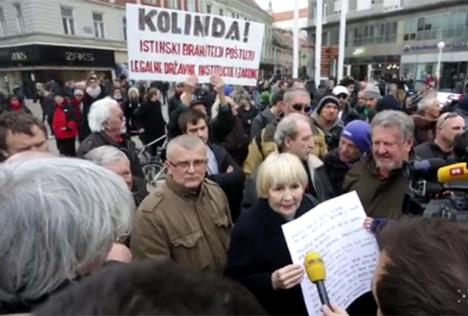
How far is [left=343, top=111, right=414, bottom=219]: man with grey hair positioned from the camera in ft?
7.07

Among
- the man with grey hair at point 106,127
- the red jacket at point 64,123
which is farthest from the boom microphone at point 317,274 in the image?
the red jacket at point 64,123

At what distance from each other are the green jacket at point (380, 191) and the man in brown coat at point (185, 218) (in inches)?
31.6

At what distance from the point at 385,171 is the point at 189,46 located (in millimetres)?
3014

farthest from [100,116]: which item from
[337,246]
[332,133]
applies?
[337,246]

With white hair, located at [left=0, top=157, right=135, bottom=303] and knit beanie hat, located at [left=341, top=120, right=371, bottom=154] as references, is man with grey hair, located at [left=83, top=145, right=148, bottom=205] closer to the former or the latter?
white hair, located at [left=0, top=157, right=135, bottom=303]

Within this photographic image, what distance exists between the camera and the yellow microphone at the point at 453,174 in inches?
60.8

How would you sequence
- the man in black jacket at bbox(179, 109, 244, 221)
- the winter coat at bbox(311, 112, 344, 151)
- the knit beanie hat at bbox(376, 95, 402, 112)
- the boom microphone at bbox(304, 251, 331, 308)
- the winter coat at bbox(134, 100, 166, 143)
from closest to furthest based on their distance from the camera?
the boom microphone at bbox(304, 251, 331, 308) → the man in black jacket at bbox(179, 109, 244, 221) → the winter coat at bbox(311, 112, 344, 151) → the knit beanie hat at bbox(376, 95, 402, 112) → the winter coat at bbox(134, 100, 166, 143)

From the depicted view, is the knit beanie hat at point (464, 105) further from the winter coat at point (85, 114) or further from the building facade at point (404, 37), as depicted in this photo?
the building facade at point (404, 37)

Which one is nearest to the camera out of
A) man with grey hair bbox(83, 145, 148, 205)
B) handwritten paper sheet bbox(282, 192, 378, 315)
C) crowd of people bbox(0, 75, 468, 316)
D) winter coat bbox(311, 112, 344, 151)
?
crowd of people bbox(0, 75, 468, 316)

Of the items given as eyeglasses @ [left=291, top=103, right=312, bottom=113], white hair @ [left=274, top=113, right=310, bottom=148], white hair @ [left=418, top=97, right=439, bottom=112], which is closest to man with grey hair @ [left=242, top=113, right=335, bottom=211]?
white hair @ [left=274, top=113, right=310, bottom=148]

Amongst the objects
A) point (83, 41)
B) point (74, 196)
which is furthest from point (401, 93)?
point (83, 41)

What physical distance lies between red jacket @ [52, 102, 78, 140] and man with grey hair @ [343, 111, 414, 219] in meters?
6.16

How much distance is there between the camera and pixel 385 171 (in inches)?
89.4

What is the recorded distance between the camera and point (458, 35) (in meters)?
32.1
